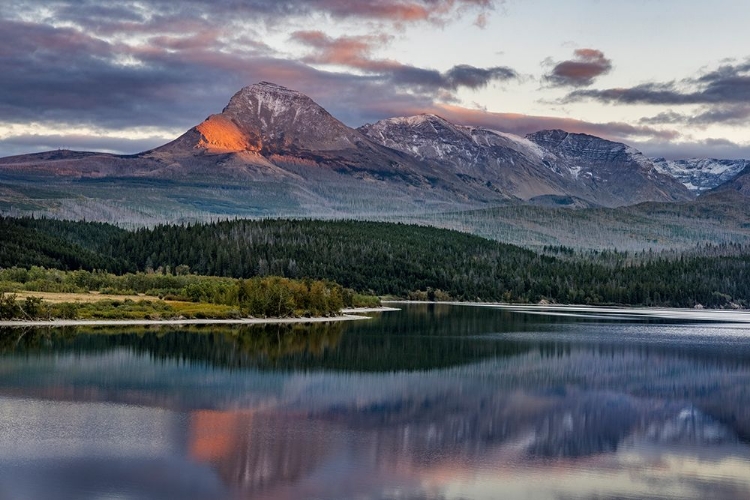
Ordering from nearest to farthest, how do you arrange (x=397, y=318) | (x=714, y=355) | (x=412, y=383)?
(x=412, y=383)
(x=714, y=355)
(x=397, y=318)

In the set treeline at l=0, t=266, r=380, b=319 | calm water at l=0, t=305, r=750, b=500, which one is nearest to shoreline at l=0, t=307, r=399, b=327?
treeline at l=0, t=266, r=380, b=319

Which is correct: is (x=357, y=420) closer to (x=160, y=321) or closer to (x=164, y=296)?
(x=160, y=321)

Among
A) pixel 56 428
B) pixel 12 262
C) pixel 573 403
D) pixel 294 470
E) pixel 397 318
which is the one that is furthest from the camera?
pixel 12 262

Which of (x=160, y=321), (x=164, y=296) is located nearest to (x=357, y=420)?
(x=160, y=321)

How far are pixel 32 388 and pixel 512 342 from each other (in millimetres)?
54547

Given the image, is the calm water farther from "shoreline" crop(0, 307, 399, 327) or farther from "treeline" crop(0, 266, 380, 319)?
"treeline" crop(0, 266, 380, 319)

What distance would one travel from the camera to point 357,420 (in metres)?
48.3

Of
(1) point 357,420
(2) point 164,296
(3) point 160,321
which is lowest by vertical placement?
(3) point 160,321

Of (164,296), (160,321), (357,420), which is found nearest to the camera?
(357,420)

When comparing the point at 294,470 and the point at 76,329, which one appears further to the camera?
the point at 76,329

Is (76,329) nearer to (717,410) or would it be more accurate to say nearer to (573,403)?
(573,403)

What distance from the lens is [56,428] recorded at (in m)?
43.2

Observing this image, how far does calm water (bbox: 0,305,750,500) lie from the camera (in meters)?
35.7

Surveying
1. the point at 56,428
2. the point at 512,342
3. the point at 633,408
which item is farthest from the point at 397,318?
the point at 56,428
